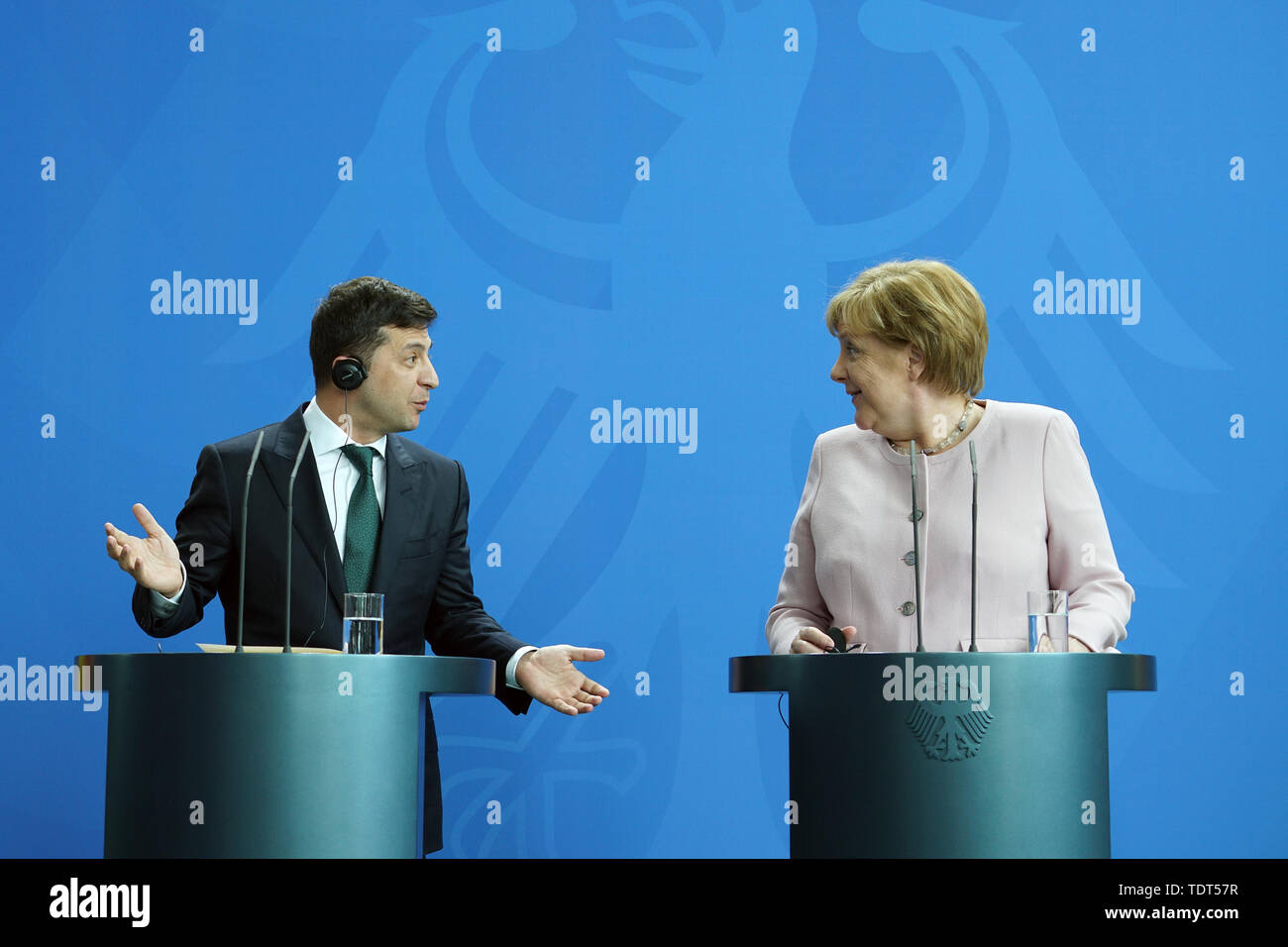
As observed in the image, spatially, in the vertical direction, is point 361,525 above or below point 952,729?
above

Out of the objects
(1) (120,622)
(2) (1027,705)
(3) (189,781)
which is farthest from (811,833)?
(1) (120,622)

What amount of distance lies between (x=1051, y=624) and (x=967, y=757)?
0.38m

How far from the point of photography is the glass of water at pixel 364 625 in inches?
98.7

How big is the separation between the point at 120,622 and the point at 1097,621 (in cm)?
304

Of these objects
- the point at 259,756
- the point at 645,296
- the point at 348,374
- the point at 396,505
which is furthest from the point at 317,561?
the point at 645,296

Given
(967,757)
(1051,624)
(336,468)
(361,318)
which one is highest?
(361,318)

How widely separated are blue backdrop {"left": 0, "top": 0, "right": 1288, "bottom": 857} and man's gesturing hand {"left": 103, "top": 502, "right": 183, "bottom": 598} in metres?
1.68

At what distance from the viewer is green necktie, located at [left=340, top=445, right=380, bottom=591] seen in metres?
3.15

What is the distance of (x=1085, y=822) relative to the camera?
7.39 ft

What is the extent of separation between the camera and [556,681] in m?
2.93

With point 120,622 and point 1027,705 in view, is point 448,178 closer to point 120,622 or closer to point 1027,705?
point 120,622

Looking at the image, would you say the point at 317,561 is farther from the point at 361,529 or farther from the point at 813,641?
the point at 813,641

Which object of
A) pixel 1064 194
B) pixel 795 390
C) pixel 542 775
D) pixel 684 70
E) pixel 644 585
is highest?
pixel 684 70
